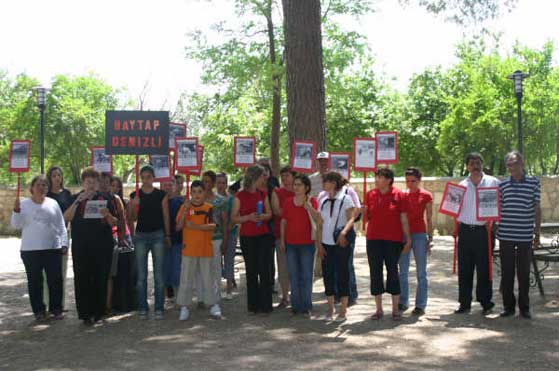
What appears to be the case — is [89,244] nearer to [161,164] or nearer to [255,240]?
[255,240]

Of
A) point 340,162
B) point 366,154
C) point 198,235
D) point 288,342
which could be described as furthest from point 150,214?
point 366,154

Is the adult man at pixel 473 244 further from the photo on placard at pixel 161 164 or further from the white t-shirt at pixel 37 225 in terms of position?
the white t-shirt at pixel 37 225

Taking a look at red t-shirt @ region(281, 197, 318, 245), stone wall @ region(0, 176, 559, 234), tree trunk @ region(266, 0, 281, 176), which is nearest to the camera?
red t-shirt @ region(281, 197, 318, 245)

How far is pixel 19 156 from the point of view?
1077cm

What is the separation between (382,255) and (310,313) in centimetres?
117

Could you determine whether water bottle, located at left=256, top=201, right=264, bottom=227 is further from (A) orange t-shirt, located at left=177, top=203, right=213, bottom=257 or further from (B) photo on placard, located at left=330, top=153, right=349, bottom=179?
(B) photo on placard, located at left=330, top=153, right=349, bottom=179

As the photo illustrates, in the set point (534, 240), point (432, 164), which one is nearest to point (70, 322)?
point (534, 240)

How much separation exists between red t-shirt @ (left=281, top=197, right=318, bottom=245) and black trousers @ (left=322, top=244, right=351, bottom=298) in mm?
238

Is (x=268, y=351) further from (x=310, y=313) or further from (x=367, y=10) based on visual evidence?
(x=367, y=10)

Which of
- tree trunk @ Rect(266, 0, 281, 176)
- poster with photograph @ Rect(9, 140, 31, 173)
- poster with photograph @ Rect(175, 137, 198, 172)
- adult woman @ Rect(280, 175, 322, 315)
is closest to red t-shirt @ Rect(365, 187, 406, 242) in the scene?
adult woman @ Rect(280, 175, 322, 315)

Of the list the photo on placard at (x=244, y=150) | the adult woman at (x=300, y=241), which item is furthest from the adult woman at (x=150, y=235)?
the photo on placard at (x=244, y=150)

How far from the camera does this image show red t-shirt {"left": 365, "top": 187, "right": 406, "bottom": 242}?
7855mm

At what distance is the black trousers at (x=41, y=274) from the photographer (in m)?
8.37

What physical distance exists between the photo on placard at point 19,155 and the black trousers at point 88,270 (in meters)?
3.16
